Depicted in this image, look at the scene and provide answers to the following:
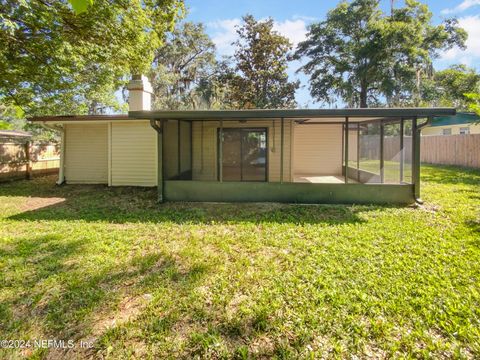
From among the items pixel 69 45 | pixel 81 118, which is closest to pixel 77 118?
pixel 81 118

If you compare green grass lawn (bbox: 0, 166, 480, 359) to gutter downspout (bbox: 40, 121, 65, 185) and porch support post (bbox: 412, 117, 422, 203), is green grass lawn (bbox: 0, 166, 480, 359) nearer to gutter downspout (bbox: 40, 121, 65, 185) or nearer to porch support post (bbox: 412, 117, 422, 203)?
porch support post (bbox: 412, 117, 422, 203)

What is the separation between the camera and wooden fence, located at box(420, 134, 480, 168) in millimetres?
13633

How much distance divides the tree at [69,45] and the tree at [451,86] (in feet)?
67.9

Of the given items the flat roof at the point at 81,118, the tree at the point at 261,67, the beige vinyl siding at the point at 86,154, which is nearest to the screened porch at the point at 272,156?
the flat roof at the point at 81,118

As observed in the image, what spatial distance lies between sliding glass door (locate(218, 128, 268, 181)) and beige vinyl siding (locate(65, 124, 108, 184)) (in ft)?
15.0

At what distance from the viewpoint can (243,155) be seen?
28.0ft

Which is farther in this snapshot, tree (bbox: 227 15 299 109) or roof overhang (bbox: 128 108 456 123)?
tree (bbox: 227 15 299 109)

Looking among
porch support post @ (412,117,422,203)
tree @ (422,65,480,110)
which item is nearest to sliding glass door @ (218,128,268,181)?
porch support post @ (412,117,422,203)

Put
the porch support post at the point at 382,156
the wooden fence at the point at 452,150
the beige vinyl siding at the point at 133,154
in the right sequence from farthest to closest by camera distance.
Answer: the wooden fence at the point at 452,150
the beige vinyl siding at the point at 133,154
the porch support post at the point at 382,156

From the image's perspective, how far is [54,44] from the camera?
336 inches

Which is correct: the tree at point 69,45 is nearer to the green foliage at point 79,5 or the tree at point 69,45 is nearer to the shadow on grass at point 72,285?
the shadow on grass at point 72,285

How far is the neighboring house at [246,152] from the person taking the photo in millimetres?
6809

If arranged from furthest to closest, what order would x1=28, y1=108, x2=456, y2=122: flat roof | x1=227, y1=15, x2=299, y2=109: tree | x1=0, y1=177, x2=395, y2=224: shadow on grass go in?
x1=227, y1=15, x2=299, y2=109: tree < x1=28, y1=108, x2=456, y2=122: flat roof < x1=0, y1=177, x2=395, y2=224: shadow on grass

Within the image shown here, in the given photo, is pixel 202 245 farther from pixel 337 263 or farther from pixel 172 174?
pixel 172 174
